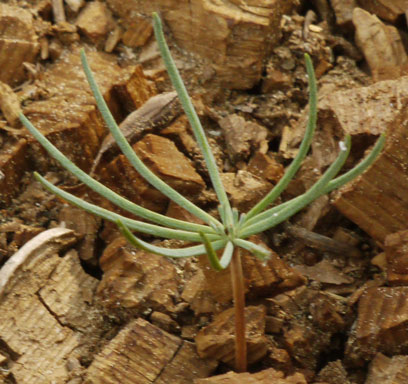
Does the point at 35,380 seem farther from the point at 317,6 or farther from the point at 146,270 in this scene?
the point at 317,6

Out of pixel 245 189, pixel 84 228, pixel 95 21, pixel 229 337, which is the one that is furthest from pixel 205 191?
pixel 95 21

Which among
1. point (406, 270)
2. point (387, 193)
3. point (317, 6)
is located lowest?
point (406, 270)

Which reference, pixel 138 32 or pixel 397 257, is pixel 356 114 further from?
pixel 138 32

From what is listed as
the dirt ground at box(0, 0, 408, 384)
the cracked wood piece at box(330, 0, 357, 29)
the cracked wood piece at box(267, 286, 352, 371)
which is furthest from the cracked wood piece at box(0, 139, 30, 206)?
the cracked wood piece at box(330, 0, 357, 29)

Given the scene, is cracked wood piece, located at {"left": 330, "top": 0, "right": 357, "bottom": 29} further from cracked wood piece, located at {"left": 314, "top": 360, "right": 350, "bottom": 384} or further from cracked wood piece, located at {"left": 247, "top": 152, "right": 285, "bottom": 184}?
cracked wood piece, located at {"left": 314, "top": 360, "right": 350, "bottom": 384}

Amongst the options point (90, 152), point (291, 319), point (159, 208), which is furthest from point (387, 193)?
point (90, 152)

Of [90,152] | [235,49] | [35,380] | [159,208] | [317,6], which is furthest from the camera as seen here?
[317,6]

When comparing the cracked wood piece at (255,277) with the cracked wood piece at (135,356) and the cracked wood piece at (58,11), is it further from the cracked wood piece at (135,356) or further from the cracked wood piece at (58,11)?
the cracked wood piece at (58,11)

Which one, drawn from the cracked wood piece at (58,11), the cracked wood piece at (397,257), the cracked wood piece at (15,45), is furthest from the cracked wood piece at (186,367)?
the cracked wood piece at (58,11)

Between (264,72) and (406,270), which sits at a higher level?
(264,72)
